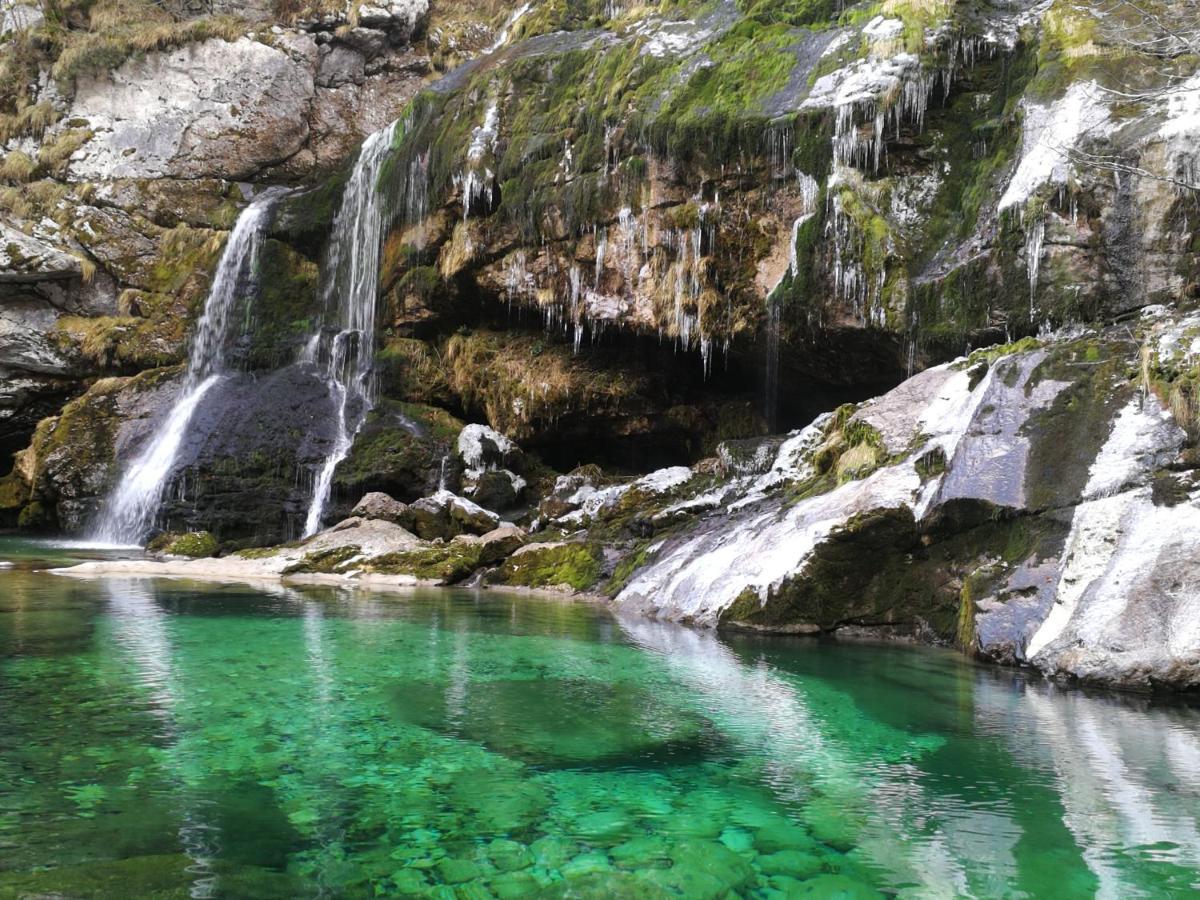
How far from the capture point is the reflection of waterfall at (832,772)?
3.44m

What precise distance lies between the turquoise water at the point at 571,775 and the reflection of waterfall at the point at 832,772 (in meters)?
0.02

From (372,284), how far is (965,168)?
14570mm

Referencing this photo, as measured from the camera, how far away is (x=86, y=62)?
95.6 ft

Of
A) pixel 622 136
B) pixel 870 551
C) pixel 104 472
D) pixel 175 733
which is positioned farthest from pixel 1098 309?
pixel 104 472

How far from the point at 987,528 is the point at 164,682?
22.8ft

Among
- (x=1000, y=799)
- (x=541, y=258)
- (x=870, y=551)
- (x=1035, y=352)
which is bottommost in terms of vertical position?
(x=1000, y=799)

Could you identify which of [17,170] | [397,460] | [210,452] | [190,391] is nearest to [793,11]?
[397,460]

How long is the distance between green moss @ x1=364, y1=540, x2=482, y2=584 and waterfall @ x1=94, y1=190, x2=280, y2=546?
322 inches

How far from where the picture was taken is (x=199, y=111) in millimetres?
29328

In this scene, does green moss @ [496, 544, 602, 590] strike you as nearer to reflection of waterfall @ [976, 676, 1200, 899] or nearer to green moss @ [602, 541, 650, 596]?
green moss @ [602, 541, 650, 596]

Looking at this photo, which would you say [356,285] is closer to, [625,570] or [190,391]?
[190,391]

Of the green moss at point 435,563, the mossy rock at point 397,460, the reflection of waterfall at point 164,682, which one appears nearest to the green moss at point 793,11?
the mossy rock at point 397,460

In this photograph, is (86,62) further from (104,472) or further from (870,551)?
(870,551)

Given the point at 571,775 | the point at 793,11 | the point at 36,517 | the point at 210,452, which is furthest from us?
the point at 36,517
